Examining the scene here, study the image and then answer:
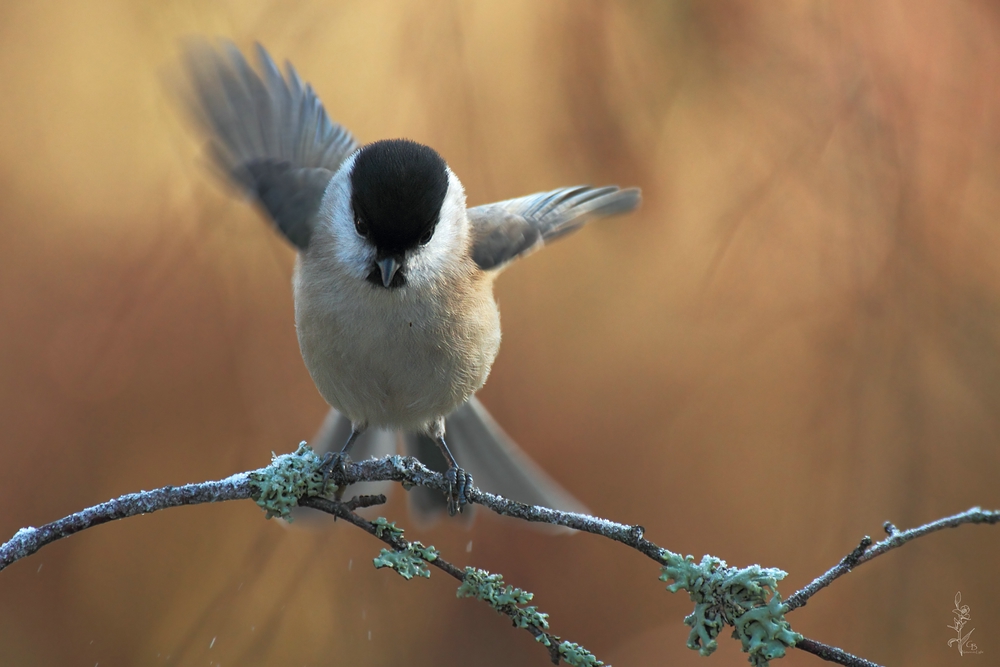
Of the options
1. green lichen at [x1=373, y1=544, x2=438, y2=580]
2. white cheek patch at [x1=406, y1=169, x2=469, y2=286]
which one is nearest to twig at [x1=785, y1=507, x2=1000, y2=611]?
green lichen at [x1=373, y1=544, x2=438, y2=580]

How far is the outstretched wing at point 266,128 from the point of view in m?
1.93

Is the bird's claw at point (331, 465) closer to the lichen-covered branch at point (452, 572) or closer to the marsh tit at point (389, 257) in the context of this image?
the marsh tit at point (389, 257)

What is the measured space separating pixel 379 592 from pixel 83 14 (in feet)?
6.11

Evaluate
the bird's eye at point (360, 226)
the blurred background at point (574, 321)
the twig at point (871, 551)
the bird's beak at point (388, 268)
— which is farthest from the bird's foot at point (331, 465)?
the twig at point (871, 551)

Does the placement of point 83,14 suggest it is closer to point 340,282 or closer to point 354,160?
point 354,160

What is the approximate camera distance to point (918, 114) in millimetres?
2195

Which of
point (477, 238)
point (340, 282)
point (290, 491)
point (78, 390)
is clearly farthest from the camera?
point (78, 390)

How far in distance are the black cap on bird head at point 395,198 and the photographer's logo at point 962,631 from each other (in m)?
1.63

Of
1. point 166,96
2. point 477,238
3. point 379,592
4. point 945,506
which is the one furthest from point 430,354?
point 945,506

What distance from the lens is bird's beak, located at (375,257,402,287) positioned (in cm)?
151

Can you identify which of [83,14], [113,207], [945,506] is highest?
[83,14]

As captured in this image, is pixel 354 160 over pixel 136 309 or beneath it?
over

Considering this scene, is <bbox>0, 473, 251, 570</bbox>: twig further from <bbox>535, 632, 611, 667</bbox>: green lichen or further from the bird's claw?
<bbox>535, 632, 611, 667</bbox>: green lichen

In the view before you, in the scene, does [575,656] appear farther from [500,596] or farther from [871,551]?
[871,551]
